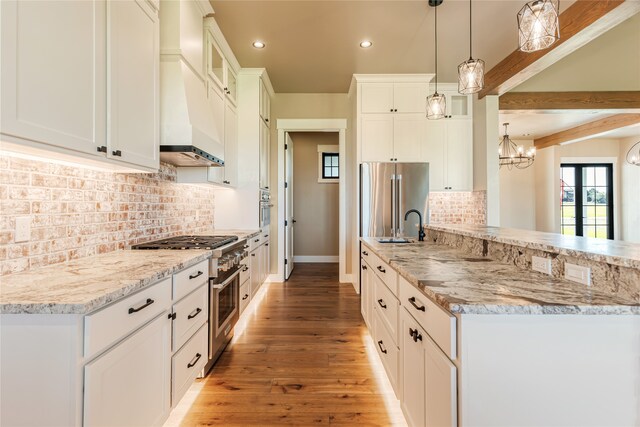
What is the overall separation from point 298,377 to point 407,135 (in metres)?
3.30

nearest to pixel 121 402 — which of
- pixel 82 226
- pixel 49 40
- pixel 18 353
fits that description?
pixel 18 353

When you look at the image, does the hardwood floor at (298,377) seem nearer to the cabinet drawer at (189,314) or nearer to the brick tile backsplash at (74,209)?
the cabinet drawer at (189,314)

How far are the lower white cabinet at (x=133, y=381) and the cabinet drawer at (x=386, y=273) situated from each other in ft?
4.01

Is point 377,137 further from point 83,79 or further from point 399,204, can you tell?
point 83,79

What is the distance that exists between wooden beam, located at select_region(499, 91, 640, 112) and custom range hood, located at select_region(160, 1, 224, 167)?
4.10 metres

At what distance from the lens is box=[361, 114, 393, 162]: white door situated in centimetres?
412

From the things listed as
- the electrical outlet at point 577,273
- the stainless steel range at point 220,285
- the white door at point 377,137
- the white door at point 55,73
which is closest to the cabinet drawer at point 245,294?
the stainless steel range at point 220,285

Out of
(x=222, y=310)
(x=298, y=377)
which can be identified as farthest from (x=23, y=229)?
(x=298, y=377)

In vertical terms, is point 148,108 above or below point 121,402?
above

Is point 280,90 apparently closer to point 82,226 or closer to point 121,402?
point 82,226

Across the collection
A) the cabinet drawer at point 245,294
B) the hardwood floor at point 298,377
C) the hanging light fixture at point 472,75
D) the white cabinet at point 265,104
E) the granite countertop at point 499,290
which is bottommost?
the hardwood floor at point 298,377

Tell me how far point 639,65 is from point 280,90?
4.86 meters

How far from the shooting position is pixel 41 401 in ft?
3.13

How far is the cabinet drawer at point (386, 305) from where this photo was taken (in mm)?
1712
